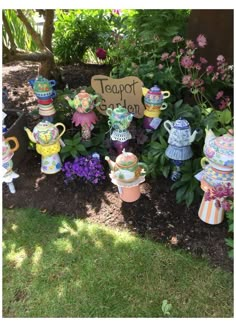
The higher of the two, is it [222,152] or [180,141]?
[222,152]

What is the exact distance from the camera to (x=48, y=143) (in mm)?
2857

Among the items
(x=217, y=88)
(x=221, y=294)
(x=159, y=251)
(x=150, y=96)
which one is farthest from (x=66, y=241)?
(x=217, y=88)

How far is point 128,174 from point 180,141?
475 millimetres

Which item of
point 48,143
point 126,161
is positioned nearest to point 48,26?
point 48,143

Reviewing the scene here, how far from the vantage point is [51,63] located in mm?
3951

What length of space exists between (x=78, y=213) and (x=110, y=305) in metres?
0.84

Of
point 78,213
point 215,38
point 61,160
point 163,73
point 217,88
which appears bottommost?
point 78,213

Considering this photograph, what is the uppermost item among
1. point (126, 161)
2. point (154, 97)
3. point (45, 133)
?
point (154, 97)

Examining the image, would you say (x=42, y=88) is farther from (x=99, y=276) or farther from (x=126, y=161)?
(x=99, y=276)

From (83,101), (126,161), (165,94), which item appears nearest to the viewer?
(126,161)

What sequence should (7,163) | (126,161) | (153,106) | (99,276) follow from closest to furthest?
(99,276) → (126,161) → (7,163) → (153,106)

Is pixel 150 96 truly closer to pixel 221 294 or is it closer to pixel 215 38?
pixel 215 38

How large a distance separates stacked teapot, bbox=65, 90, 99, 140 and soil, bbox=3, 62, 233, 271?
48 centimetres

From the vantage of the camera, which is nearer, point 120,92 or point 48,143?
point 48,143
